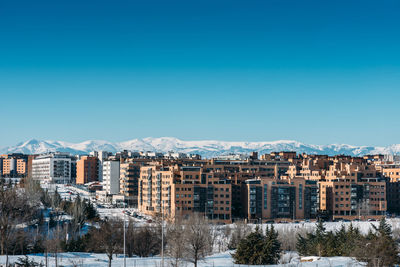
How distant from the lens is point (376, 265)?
26594 millimetres

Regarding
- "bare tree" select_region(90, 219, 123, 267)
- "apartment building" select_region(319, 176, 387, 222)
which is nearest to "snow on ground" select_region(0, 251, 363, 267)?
"bare tree" select_region(90, 219, 123, 267)

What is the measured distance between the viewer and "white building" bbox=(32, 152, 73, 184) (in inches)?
4686

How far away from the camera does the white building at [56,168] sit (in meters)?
119

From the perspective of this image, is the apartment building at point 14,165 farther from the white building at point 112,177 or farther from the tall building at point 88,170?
the white building at point 112,177

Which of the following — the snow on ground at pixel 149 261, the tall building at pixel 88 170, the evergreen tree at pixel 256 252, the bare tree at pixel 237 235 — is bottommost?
the bare tree at pixel 237 235

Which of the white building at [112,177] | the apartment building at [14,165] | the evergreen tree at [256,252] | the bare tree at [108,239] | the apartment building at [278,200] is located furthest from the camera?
the apartment building at [14,165]

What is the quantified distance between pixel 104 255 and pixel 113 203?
47.0 metres

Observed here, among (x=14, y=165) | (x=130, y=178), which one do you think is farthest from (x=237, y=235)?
(x=14, y=165)

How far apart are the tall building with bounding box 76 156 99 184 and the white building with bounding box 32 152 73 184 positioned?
485 centimetres

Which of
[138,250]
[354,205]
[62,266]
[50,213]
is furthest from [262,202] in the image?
[62,266]

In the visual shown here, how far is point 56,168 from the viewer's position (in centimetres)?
12025

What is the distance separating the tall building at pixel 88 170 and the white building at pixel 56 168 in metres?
4.85

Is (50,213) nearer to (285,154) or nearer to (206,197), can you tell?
(206,197)

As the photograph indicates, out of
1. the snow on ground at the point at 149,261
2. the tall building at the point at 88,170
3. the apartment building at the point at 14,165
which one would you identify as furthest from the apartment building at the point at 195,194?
the apartment building at the point at 14,165
